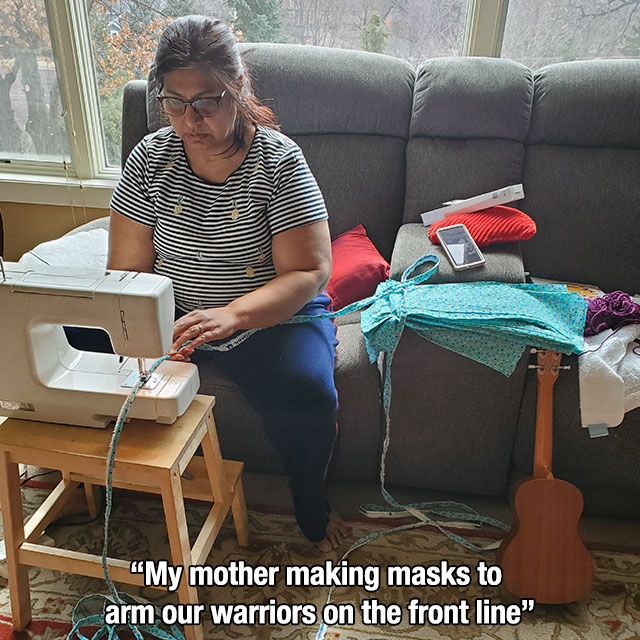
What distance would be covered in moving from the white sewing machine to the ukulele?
790 mm

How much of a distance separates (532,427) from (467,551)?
0.34 m

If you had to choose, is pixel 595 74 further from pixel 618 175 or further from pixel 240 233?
pixel 240 233

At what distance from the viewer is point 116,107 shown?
8.28 ft

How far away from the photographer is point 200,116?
1.30m

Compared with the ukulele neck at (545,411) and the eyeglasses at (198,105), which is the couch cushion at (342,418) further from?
the eyeglasses at (198,105)

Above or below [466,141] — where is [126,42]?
above

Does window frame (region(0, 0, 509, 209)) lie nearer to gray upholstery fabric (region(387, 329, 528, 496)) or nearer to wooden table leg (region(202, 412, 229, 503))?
gray upholstery fabric (region(387, 329, 528, 496))

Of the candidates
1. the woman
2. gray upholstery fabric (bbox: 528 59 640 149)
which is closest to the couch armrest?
the woman

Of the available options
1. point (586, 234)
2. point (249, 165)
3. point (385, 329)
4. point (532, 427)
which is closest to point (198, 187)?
point (249, 165)

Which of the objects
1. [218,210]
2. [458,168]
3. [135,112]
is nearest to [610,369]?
[458,168]

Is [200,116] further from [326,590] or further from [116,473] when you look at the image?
[326,590]

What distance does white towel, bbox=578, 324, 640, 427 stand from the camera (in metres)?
1.39

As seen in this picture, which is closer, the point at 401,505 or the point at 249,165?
the point at 249,165

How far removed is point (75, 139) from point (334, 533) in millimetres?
1904
